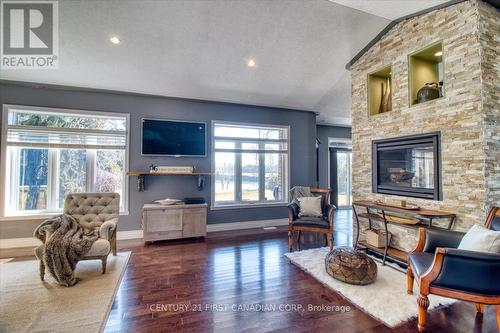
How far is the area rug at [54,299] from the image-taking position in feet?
6.31

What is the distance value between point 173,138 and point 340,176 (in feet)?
18.3

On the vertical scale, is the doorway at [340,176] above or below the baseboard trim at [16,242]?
above

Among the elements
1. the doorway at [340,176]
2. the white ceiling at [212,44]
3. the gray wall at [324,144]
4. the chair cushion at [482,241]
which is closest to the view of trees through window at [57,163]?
the white ceiling at [212,44]

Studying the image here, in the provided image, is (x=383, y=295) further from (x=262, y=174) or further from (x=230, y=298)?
(x=262, y=174)

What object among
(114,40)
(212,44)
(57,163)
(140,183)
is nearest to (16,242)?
(57,163)

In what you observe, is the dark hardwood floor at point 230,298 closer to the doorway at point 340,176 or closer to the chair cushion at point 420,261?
the chair cushion at point 420,261

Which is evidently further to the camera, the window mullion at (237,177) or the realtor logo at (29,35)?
the window mullion at (237,177)

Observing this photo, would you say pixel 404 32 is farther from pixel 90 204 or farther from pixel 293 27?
pixel 90 204

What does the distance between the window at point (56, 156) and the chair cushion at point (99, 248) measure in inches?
67.7

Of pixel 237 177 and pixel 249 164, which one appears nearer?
pixel 237 177

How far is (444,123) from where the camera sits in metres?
2.80

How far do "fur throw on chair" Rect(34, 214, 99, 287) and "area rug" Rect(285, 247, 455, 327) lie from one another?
2.70 meters

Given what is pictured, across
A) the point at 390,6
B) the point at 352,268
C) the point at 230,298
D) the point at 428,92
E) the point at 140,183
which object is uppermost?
the point at 390,6

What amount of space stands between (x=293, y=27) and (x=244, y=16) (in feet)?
2.47
